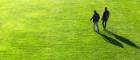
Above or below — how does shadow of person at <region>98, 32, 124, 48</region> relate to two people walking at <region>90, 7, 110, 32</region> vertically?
below

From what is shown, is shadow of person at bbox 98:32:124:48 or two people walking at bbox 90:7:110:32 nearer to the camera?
shadow of person at bbox 98:32:124:48

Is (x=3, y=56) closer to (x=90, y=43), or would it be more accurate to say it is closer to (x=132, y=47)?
(x=90, y=43)

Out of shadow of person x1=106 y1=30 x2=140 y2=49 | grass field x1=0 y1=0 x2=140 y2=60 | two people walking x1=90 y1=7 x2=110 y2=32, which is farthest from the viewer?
two people walking x1=90 y1=7 x2=110 y2=32

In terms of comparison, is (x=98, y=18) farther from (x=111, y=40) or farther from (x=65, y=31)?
(x=65, y=31)

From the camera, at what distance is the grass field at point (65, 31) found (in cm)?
3225

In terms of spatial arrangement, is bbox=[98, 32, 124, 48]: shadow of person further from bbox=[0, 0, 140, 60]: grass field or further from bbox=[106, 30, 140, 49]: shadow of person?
bbox=[106, 30, 140, 49]: shadow of person

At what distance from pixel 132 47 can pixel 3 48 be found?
10.8 metres

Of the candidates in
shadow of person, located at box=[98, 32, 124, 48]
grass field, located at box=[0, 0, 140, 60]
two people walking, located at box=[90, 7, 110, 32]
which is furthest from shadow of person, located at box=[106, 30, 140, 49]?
two people walking, located at box=[90, 7, 110, 32]

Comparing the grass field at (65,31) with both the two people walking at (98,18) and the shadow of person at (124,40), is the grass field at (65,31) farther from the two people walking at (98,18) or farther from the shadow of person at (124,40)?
the two people walking at (98,18)

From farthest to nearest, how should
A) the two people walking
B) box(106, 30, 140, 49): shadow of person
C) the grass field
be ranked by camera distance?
the two people walking
box(106, 30, 140, 49): shadow of person
the grass field

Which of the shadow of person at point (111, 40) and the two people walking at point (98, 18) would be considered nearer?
the shadow of person at point (111, 40)

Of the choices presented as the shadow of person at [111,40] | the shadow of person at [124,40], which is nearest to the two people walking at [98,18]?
the shadow of person at [124,40]

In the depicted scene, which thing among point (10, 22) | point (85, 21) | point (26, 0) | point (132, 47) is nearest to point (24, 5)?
point (26, 0)

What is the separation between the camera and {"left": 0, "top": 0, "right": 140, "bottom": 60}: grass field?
1270 inches
